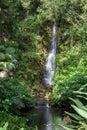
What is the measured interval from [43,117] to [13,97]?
1289 mm

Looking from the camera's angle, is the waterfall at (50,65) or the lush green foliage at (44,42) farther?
the waterfall at (50,65)

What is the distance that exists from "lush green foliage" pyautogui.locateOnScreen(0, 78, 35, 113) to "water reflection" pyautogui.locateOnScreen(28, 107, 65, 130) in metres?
0.56

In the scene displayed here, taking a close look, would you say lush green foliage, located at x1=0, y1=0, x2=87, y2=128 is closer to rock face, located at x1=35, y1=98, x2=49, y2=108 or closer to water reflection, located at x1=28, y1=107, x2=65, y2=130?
rock face, located at x1=35, y1=98, x2=49, y2=108

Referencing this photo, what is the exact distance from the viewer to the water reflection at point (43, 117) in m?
12.1

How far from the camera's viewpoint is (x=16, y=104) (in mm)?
13031

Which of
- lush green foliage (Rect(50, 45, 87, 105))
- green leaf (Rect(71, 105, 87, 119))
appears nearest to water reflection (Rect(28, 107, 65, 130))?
lush green foliage (Rect(50, 45, 87, 105))

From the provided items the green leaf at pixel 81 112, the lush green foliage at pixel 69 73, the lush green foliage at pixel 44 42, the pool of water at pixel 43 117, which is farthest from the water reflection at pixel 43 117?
the green leaf at pixel 81 112

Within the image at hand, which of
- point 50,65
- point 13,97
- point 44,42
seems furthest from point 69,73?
point 13,97

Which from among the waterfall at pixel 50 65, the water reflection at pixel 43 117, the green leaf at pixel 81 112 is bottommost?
the green leaf at pixel 81 112

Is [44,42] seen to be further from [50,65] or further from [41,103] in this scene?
[41,103]

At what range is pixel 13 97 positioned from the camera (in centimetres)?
1314

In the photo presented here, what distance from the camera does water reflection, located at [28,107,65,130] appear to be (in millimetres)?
12099

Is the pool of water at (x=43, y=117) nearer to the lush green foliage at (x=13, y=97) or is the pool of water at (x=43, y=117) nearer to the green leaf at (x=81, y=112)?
the lush green foliage at (x=13, y=97)

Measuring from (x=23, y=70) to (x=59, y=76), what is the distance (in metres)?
1.79
